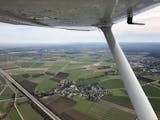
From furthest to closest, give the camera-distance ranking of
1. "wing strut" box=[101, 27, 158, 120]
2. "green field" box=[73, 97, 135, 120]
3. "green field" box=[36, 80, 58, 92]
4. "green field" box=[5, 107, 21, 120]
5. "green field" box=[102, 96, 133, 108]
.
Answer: "green field" box=[36, 80, 58, 92] < "green field" box=[102, 96, 133, 108] < "green field" box=[5, 107, 21, 120] < "green field" box=[73, 97, 135, 120] < "wing strut" box=[101, 27, 158, 120]

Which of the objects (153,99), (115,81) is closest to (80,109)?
(153,99)

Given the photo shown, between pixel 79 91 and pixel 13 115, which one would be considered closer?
pixel 13 115

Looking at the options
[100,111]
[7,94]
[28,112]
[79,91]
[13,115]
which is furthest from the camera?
[79,91]

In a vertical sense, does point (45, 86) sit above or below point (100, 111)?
above

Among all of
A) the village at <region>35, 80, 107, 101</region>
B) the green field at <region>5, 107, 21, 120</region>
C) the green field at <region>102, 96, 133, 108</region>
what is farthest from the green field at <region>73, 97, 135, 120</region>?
the green field at <region>5, 107, 21, 120</region>

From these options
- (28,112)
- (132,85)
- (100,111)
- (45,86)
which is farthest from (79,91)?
(132,85)

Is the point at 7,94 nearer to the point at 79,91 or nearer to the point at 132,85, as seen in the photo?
the point at 79,91

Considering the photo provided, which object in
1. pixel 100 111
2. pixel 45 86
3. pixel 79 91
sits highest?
pixel 45 86

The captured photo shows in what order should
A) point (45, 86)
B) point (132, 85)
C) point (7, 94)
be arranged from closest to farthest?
point (132, 85), point (7, 94), point (45, 86)

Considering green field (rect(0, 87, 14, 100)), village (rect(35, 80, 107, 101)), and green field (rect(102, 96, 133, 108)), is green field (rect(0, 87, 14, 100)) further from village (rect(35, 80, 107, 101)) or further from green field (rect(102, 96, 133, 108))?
green field (rect(102, 96, 133, 108))
